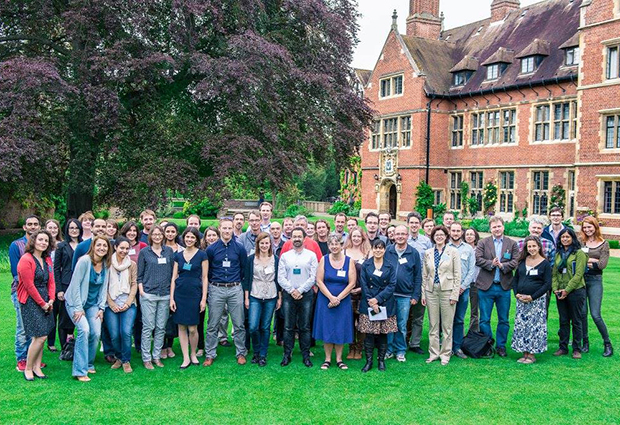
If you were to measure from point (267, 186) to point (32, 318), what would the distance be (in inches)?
410

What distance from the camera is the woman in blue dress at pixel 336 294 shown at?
22.5 ft

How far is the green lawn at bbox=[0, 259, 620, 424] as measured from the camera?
5422 millimetres

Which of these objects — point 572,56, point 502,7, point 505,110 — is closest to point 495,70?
point 505,110

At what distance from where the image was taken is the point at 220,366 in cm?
694

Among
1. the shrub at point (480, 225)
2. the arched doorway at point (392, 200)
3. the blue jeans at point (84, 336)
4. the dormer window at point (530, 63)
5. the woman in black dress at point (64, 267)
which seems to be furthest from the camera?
the arched doorway at point (392, 200)

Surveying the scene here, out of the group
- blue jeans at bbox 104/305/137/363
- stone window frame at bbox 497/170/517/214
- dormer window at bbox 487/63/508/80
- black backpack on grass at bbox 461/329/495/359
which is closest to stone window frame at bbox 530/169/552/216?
stone window frame at bbox 497/170/517/214

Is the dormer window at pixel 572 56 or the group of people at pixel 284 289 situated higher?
the dormer window at pixel 572 56

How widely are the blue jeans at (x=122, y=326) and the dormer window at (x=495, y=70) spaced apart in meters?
26.1

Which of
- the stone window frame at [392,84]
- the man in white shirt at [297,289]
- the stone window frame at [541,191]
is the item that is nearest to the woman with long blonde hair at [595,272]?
the man in white shirt at [297,289]

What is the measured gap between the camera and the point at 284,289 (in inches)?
274

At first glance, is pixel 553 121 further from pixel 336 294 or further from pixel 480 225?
pixel 336 294

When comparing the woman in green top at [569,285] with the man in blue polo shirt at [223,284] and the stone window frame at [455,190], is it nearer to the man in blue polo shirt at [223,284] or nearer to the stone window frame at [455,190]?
the man in blue polo shirt at [223,284]

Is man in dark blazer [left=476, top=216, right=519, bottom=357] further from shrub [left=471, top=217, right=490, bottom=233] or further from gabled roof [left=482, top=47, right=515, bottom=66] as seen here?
gabled roof [left=482, top=47, right=515, bottom=66]

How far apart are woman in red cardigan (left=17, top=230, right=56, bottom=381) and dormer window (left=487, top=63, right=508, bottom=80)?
86.9 feet
